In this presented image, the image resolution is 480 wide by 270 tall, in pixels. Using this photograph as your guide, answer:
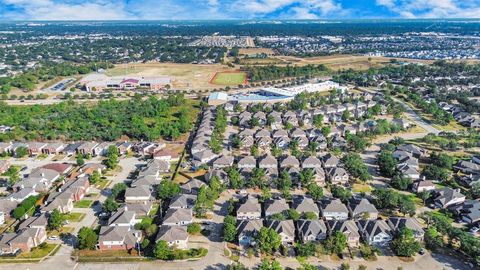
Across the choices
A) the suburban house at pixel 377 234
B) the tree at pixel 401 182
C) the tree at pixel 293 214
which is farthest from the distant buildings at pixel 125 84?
the suburban house at pixel 377 234

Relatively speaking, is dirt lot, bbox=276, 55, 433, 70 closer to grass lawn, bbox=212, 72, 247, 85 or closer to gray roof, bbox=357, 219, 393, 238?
grass lawn, bbox=212, 72, 247, 85

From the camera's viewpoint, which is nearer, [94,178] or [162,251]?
[162,251]

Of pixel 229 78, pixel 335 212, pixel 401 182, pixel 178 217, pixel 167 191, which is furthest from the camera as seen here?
pixel 229 78

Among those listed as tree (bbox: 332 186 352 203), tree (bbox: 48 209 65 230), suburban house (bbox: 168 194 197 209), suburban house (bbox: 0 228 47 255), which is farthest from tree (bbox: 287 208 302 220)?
suburban house (bbox: 0 228 47 255)

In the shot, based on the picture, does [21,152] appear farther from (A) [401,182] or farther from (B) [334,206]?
(A) [401,182]

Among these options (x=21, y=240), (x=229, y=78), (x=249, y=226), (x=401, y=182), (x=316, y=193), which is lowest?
(x=21, y=240)

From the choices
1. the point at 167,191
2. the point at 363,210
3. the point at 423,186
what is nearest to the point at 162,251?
the point at 167,191
